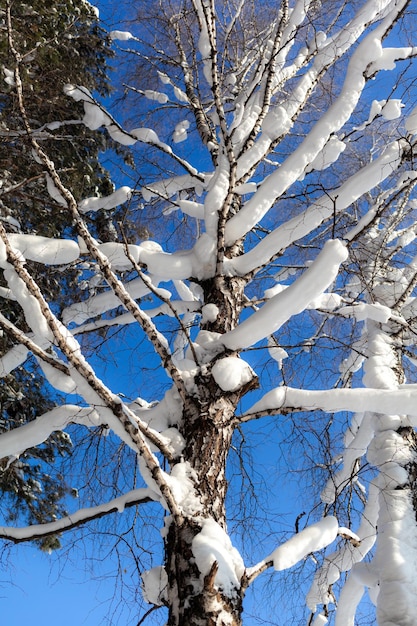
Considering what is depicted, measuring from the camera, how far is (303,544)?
227cm

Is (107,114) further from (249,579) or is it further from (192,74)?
(249,579)

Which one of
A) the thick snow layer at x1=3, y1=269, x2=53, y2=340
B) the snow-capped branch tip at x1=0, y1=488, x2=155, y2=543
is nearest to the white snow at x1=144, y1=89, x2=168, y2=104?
the thick snow layer at x1=3, y1=269, x2=53, y2=340

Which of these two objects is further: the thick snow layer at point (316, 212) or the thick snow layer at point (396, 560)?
the thick snow layer at point (316, 212)

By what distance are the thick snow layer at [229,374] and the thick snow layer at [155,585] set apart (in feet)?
3.09

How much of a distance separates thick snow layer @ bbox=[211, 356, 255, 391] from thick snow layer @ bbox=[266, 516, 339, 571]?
2.57 ft

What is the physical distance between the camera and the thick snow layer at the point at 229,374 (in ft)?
8.51

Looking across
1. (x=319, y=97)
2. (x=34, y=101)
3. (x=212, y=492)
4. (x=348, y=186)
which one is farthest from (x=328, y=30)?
(x=212, y=492)

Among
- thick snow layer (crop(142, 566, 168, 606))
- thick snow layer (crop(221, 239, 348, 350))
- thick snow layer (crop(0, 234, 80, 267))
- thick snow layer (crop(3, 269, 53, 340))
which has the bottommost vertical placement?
thick snow layer (crop(142, 566, 168, 606))

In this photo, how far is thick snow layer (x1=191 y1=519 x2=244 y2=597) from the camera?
206 cm

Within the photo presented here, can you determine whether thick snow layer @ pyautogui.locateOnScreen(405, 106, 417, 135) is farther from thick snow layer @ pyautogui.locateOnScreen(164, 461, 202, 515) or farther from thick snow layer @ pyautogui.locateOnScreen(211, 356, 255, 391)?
thick snow layer @ pyautogui.locateOnScreen(164, 461, 202, 515)

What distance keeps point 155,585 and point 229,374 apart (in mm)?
1065

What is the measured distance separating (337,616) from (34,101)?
18.1 feet

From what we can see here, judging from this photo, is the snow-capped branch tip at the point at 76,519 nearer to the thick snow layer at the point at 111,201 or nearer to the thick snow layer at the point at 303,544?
the thick snow layer at the point at 303,544

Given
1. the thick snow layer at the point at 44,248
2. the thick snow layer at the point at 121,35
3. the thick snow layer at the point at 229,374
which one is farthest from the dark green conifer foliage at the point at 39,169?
the thick snow layer at the point at 229,374
